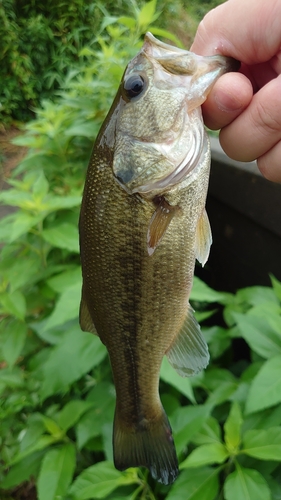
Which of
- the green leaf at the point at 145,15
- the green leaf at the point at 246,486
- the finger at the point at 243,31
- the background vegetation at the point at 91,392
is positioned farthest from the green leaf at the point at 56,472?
the green leaf at the point at 145,15

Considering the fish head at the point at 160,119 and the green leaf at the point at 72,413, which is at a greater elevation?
the fish head at the point at 160,119

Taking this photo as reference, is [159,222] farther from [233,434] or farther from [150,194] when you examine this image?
[233,434]

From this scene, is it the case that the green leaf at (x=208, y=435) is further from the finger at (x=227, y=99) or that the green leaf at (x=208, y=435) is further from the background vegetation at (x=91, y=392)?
the finger at (x=227, y=99)

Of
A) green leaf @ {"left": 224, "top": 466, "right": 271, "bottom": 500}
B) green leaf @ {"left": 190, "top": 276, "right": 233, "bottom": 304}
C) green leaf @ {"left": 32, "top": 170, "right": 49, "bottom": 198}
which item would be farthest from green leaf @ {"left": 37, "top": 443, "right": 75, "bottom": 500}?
green leaf @ {"left": 32, "top": 170, "right": 49, "bottom": 198}

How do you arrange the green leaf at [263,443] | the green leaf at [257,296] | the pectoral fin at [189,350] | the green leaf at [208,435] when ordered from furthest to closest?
the green leaf at [257,296]
the green leaf at [208,435]
the green leaf at [263,443]
the pectoral fin at [189,350]

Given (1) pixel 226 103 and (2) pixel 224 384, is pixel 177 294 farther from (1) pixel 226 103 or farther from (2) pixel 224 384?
(2) pixel 224 384

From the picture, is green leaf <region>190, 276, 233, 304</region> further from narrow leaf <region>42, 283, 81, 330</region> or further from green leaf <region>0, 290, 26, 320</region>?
green leaf <region>0, 290, 26, 320</region>
